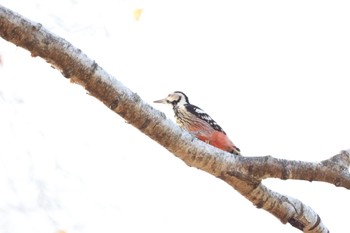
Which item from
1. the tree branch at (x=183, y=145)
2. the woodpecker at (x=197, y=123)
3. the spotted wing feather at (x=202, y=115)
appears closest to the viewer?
the tree branch at (x=183, y=145)

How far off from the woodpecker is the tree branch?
4.81ft

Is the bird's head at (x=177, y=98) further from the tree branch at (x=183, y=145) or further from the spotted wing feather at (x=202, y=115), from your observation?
the tree branch at (x=183, y=145)

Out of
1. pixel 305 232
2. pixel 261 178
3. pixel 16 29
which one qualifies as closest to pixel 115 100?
pixel 16 29

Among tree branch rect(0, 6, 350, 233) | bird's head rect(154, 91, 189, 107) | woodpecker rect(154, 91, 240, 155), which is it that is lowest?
tree branch rect(0, 6, 350, 233)

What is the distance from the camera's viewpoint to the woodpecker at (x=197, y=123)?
4.56 m

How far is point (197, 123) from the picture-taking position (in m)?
5.30

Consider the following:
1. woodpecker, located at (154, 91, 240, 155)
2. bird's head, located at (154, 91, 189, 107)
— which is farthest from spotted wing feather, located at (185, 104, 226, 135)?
bird's head, located at (154, 91, 189, 107)

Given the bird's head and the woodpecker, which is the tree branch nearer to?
the woodpecker

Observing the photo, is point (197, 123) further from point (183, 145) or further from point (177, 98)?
point (183, 145)

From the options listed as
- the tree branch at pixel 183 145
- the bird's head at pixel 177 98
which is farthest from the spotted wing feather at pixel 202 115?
the tree branch at pixel 183 145

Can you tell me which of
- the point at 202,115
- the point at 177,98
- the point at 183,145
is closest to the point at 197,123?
the point at 202,115

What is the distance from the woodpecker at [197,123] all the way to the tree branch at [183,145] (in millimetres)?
1465

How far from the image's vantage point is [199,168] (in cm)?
263

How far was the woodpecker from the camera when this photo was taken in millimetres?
4556
